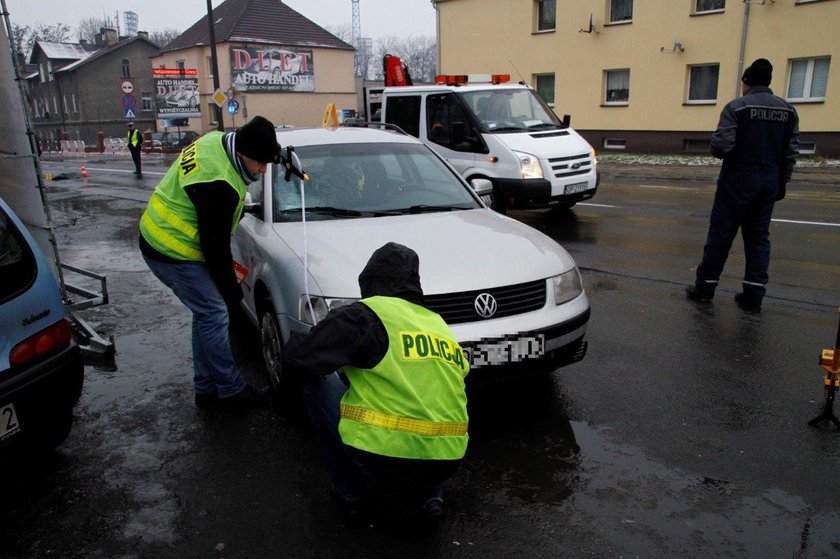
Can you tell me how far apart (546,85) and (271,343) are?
81.8ft

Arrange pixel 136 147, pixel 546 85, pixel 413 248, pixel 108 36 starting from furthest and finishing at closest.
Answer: pixel 108 36 → pixel 546 85 → pixel 136 147 → pixel 413 248

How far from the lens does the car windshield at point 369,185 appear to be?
4.84m

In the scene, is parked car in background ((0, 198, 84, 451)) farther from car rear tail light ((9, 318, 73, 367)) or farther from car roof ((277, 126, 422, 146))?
car roof ((277, 126, 422, 146))

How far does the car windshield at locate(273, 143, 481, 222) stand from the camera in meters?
4.84

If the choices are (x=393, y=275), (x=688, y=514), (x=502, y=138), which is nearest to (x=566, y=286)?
(x=688, y=514)

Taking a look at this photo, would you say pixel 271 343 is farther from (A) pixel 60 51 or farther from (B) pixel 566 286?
(A) pixel 60 51

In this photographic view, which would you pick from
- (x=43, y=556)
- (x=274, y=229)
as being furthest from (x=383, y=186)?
(x=43, y=556)

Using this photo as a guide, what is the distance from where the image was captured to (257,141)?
12.1 feet

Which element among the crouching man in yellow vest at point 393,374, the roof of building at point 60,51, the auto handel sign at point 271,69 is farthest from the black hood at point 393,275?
the roof of building at point 60,51

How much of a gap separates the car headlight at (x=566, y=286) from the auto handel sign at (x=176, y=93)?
129 ft

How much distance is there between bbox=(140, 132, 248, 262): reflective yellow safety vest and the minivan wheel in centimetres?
59

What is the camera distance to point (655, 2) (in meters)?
22.8

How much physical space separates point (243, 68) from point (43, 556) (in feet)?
142

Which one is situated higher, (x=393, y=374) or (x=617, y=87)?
(x=617, y=87)
